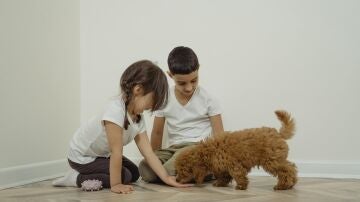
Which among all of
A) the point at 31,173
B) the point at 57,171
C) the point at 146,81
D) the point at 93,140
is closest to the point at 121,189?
the point at 93,140

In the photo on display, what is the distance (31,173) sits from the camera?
6.72 ft

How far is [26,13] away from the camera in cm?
207

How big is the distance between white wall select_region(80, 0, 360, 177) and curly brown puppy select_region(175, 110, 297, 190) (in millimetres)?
494

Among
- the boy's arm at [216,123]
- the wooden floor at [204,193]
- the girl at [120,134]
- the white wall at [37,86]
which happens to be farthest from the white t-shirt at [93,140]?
the boy's arm at [216,123]

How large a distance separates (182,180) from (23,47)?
3.23ft

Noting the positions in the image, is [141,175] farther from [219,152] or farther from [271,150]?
[271,150]

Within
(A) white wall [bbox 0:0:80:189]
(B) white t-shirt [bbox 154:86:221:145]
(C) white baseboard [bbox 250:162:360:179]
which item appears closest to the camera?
(A) white wall [bbox 0:0:80:189]

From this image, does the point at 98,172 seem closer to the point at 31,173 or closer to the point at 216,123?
the point at 31,173

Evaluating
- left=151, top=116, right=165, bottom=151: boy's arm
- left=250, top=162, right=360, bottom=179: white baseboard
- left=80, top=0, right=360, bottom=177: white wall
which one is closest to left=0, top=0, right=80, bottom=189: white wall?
left=80, top=0, right=360, bottom=177: white wall

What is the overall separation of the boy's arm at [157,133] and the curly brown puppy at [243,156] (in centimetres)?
49

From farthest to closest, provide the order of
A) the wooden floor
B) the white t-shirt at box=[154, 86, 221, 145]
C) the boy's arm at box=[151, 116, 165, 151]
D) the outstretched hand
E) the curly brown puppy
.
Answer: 1. the boy's arm at box=[151, 116, 165, 151]
2. the white t-shirt at box=[154, 86, 221, 145]
3. the outstretched hand
4. the curly brown puppy
5. the wooden floor

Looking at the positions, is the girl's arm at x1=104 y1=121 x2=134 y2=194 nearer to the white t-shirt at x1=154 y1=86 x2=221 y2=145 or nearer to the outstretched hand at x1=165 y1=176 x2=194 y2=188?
the outstretched hand at x1=165 y1=176 x2=194 y2=188

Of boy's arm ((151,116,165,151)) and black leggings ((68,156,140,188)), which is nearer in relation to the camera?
black leggings ((68,156,140,188))

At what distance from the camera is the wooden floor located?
153 cm
